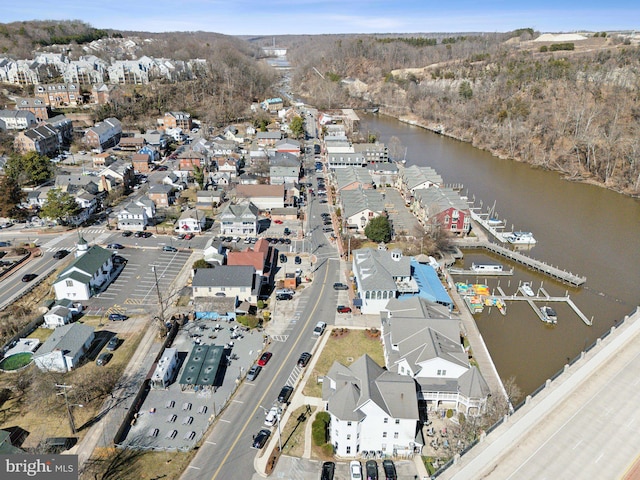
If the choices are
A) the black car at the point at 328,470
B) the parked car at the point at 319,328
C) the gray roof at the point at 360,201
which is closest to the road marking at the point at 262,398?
the parked car at the point at 319,328

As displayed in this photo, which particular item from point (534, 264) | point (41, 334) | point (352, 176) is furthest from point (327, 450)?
point (352, 176)

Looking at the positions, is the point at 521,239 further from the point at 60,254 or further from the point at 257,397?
the point at 60,254

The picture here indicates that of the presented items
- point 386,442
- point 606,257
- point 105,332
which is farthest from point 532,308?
point 105,332

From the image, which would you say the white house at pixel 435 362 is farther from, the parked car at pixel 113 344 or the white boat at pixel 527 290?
the parked car at pixel 113 344

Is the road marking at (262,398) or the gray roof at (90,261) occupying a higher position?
the gray roof at (90,261)

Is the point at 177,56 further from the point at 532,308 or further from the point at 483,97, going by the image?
the point at 532,308
